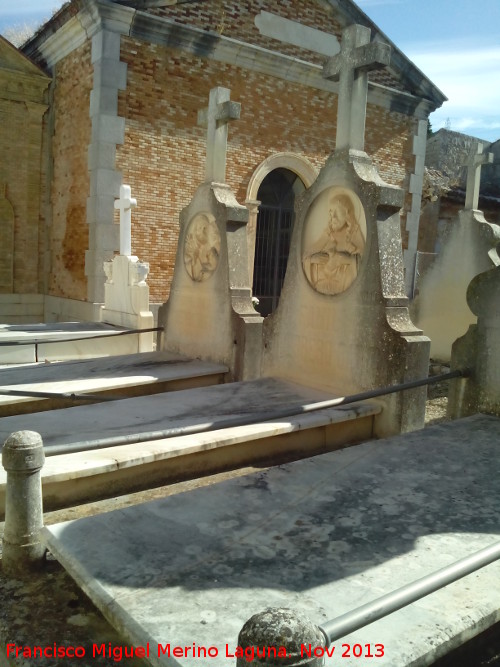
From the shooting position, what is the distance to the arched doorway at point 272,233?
14.6m

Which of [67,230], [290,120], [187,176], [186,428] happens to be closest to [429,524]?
[186,428]

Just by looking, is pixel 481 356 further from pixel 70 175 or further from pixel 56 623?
pixel 70 175

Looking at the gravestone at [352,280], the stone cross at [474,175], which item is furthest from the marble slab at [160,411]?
the stone cross at [474,175]

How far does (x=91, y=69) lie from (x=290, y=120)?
4.79 meters

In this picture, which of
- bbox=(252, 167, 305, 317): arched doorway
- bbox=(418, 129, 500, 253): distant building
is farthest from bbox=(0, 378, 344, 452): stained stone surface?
bbox=(418, 129, 500, 253): distant building

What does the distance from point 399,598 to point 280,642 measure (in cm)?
49

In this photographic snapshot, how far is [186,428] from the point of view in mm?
3529

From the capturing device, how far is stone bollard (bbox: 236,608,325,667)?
137 cm

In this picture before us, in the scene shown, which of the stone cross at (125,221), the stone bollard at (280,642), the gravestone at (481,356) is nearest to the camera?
the stone bollard at (280,642)

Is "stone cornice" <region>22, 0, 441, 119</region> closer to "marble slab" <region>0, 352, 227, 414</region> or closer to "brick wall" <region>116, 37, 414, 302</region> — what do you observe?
"brick wall" <region>116, 37, 414, 302</region>

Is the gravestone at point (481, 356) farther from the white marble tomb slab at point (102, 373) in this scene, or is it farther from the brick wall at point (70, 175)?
the brick wall at point (70, 175)

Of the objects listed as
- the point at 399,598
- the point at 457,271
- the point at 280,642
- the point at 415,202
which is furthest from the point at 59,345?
the point at 415,202

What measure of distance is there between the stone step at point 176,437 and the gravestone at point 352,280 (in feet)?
0.92

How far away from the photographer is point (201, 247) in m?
7.23
